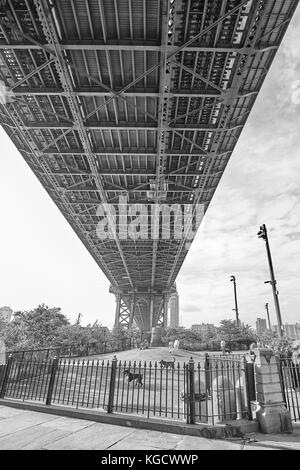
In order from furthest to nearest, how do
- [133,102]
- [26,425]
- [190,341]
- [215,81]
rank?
[190,341], [133,102], [215,81], [26,425]

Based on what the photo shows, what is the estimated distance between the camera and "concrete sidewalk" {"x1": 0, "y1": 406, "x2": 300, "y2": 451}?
202 inches

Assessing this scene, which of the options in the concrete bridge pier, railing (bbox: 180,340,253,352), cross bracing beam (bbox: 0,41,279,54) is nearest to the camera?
cross bracing beam (bbox: 0,41,279,54)

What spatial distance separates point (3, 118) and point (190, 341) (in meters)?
37.9

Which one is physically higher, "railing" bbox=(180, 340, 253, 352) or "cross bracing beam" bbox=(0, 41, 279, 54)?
"cross bracing beam" bbox=(0, 41, 279, 54)

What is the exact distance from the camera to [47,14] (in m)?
9.59

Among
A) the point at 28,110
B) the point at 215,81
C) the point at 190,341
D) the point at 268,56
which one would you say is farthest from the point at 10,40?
the point at 190,341

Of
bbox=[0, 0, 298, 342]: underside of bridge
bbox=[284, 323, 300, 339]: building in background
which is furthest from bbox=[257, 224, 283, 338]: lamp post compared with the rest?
bbox=[0, 0, 298, 342]: underside of bridge

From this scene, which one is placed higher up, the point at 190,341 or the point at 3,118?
the point at 3,118

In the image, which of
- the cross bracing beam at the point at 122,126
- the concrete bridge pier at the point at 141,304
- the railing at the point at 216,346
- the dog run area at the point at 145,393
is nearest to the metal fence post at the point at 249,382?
the dog run area at the point at 145,393

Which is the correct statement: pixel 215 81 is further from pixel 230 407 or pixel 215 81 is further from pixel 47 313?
pixel 47 313

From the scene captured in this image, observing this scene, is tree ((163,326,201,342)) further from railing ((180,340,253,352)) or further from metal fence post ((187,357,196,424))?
metal fence post ((187,357,196,424))

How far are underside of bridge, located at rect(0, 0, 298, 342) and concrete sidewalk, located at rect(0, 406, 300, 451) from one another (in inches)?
474

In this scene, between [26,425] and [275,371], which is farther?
[275,371]

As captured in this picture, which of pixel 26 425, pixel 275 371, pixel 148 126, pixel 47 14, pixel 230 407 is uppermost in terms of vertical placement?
pixel 148 126
